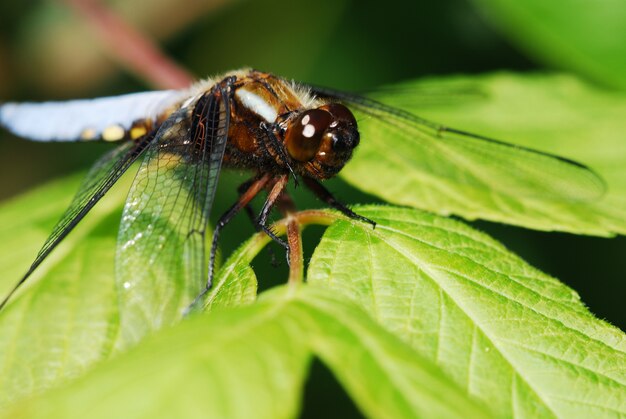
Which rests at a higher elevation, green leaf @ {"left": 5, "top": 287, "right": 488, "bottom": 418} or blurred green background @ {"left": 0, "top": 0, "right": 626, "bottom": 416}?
blurred green background @ {"left": 0, "top": 0, "right": 626, "bottom": 416}

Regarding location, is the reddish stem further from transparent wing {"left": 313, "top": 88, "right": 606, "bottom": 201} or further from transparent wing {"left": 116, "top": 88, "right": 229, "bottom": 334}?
transparent wing {"left": 313, "top": 88, "right": 606, "bottom": 201}

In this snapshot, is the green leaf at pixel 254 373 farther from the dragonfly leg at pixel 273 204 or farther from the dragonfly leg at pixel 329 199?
the dragonfly leg at pixel 273 204

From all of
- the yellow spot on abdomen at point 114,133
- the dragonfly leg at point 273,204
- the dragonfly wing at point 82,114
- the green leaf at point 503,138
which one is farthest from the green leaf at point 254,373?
the yellow spot on abdomen at point 114,133

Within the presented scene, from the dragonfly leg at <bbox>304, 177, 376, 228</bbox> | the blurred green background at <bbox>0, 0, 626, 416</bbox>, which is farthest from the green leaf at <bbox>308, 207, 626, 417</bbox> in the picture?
the blurred green background at <bbox>0, 0, 626, 416</bbox>

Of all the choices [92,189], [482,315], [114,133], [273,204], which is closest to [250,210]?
[273,204]

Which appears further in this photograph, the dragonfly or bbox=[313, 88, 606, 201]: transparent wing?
bbox=[313, 88, 606, 201]: transparent wing

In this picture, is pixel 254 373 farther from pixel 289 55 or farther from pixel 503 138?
pixel 289 55

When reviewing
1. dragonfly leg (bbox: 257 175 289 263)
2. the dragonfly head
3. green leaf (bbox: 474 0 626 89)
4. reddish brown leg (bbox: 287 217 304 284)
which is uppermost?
green leaf (bbox: 474 0 626 89)

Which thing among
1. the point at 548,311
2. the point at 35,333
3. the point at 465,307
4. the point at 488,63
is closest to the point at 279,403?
the point at 465,307
